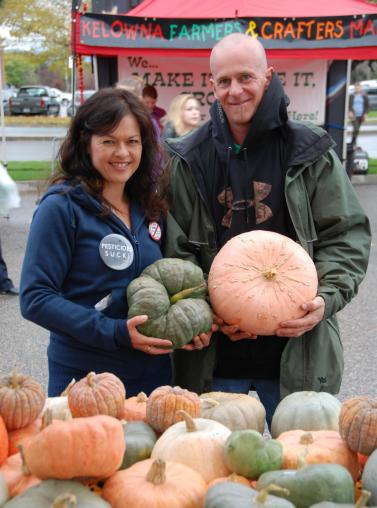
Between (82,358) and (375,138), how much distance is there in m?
24.2

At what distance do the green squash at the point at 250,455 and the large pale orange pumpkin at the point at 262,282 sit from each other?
76 cm

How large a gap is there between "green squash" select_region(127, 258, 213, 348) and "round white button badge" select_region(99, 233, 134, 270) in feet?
0.27

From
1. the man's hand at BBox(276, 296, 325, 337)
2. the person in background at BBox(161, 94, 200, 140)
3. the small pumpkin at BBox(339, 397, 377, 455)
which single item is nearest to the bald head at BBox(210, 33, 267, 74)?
the man's hand at BBox(276, 296, 325, 337)

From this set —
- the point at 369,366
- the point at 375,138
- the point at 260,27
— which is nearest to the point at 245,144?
the point at 369,366

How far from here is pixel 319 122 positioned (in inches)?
427

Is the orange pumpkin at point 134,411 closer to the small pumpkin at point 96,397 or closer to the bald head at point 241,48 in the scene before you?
the small pumpkin at point 96,397

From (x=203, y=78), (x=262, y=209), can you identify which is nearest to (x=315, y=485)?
Answer: (x=262, y=209)

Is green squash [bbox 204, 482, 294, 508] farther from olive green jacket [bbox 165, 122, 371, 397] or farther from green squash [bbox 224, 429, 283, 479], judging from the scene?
olive green jacket [bbox 165, 122, 371, 397]

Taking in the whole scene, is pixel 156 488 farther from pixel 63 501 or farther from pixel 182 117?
pixel 182 117

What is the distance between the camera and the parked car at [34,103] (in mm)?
39562

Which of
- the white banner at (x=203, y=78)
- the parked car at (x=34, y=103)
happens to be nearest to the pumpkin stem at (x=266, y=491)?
the white banner at (x=203, y=78)

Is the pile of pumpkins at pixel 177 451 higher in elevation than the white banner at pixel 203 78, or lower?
lower

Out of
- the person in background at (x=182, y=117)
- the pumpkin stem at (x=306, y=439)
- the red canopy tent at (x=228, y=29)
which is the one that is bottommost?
the pumpkin stem at (x=306, y=439)

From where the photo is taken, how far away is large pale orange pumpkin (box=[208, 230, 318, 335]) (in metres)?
2.47
